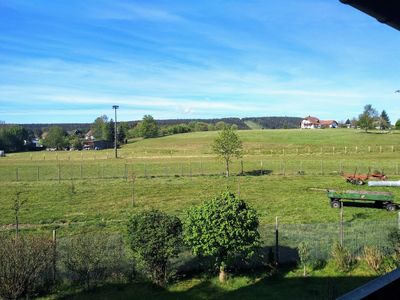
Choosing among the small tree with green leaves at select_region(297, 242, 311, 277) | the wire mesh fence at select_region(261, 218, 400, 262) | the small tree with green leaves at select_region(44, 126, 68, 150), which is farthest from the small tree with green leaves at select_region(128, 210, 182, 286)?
the small tree with green leaves at select_region(44, 126, 68, 150)

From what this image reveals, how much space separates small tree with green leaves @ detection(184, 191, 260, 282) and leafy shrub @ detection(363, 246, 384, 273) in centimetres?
Result: 315

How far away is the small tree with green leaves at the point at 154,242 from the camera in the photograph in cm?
1083

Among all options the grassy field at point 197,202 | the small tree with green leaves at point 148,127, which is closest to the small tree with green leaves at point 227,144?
the grassy field at point 197,202

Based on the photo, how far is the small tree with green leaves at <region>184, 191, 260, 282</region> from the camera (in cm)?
1087

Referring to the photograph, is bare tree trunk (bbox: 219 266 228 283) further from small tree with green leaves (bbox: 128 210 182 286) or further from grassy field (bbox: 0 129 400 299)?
small tree with green leaves (bbox: 128 210 182 286)

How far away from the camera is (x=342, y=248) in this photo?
39.9 feet

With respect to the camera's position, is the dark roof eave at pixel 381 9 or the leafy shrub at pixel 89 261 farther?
the leafy shrub at pixel 89 261

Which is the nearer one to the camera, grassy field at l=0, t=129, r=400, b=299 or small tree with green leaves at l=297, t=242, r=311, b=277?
grassy field at l=0, t=129, r=400, b=299

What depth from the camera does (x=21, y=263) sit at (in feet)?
32.1

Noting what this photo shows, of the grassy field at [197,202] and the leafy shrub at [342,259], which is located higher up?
the leafy shrub at [342,259]

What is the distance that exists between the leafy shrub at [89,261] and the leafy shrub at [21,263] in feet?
1.91

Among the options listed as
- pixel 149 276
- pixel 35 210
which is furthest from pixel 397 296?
pixel 35 210

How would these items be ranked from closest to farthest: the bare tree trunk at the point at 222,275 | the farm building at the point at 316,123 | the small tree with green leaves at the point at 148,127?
1. the bare tree trunk at the point at 222,275
2. the small tree with green leaves at the point at 148,127
3. the farm building at the point at 316,123

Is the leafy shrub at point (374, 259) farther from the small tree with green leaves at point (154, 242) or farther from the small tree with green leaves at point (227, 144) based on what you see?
the small tree with green leaves at point (227, 144)
